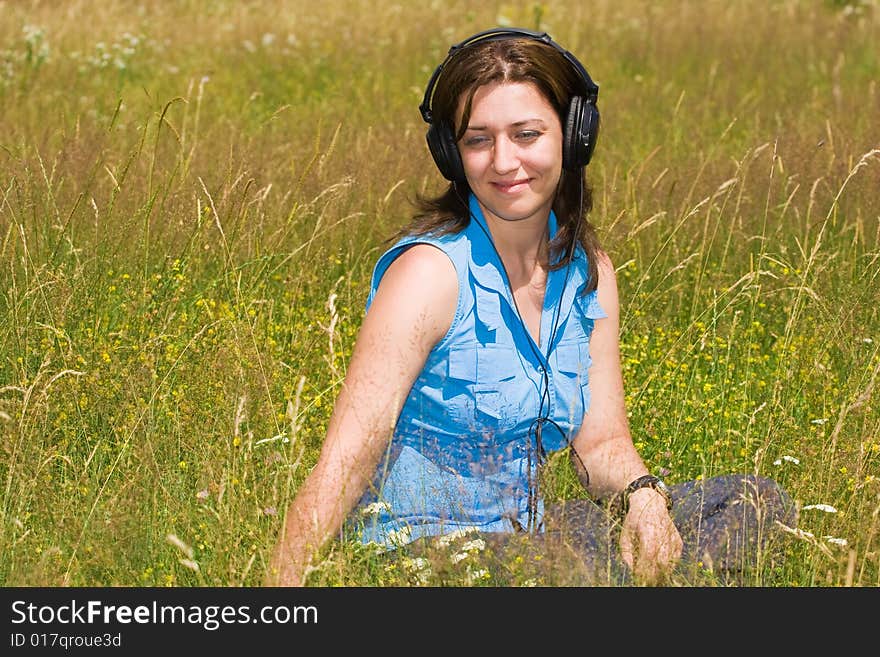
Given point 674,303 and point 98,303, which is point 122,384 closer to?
point 98,303

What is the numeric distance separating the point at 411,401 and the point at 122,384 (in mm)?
1006

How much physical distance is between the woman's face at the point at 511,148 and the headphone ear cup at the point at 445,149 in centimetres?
2

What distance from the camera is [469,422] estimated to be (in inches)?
122

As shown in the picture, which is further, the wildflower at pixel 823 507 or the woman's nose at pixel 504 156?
the woman's nose at pixel 504 156

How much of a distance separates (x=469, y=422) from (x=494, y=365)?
0.46 ft

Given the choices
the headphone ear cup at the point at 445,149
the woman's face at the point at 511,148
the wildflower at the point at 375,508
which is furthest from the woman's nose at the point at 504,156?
the wildflower at the point at 375,508

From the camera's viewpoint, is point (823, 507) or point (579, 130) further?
point (579, 130)

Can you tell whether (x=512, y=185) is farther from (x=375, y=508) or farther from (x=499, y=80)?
(x=375, y=508)

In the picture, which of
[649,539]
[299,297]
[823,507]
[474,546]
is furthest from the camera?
[299,297]

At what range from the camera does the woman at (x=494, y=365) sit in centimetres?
293

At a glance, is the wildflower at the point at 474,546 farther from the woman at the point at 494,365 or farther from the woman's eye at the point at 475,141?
the woman's eye at the point at 475,141

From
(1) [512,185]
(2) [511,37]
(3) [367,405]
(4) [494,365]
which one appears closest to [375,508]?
(3) [367,405]

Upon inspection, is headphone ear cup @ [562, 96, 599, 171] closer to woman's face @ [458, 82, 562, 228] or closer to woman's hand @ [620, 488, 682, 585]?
woman's face @ [458, 82, 562, 228]

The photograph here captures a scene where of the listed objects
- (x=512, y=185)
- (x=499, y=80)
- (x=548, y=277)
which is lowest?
(x=548, y=277)
